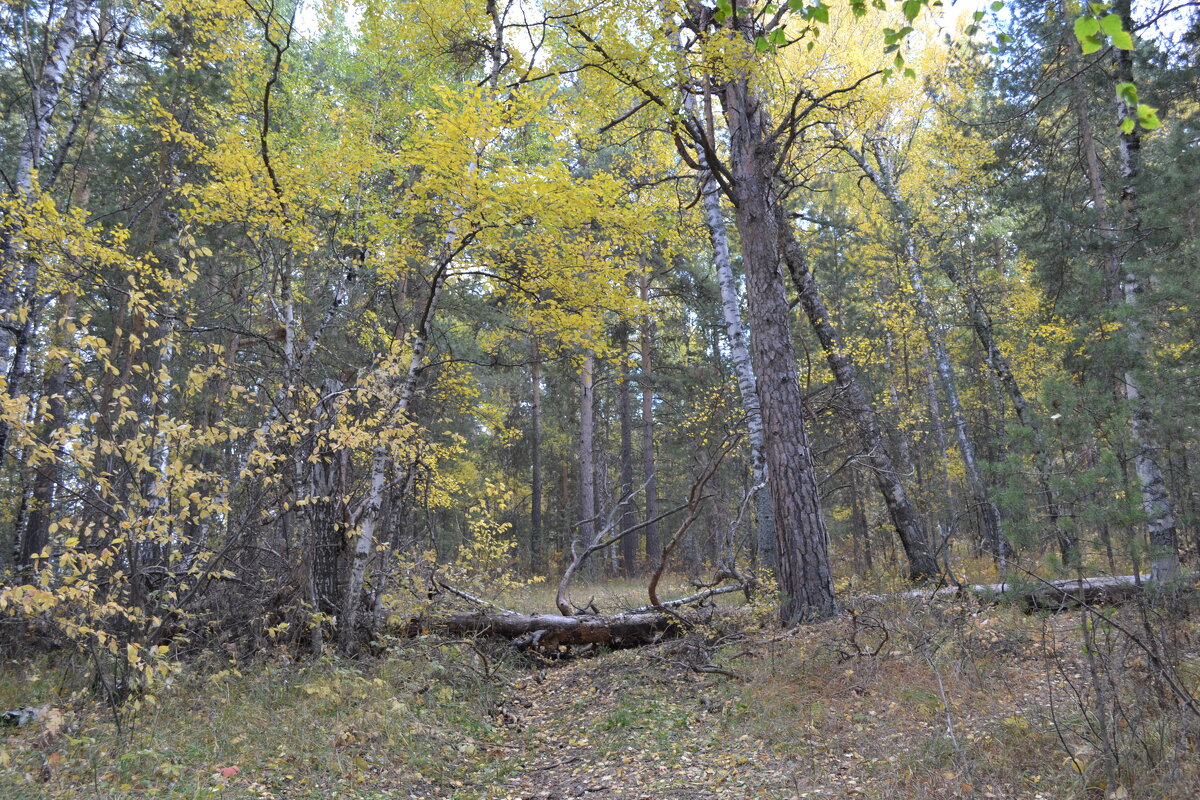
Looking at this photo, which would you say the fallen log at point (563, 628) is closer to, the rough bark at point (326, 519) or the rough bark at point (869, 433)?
the rough bark at point (326, 519)

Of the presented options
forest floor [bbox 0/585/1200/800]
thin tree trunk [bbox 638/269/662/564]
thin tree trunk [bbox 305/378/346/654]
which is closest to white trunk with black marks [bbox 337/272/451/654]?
thin tree trunk [bbox 305/378/346/654]

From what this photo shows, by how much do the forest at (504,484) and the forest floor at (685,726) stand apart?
0.13 feet

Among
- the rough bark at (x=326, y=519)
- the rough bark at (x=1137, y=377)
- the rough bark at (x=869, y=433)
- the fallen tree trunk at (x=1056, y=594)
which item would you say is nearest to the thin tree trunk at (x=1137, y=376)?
the rough bark at (x=1137, y=377)

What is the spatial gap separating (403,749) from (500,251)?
4.84 meters

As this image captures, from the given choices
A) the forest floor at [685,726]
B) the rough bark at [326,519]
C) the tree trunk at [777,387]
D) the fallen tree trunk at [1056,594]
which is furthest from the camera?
the tree trunk at [777,387]

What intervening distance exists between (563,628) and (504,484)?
6.32 ft

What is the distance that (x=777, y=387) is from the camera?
6945 mm

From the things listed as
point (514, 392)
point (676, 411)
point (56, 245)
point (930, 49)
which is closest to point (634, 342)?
point (676, 411)

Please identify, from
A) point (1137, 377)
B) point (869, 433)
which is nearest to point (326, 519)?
point (869, 433)

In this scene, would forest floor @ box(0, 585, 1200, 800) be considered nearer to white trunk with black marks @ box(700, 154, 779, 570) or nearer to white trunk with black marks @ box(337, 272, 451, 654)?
white trunk with black marks @ box(337, 272, 451, 654)

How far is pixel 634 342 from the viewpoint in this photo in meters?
17.5

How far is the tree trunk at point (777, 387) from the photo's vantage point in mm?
6633

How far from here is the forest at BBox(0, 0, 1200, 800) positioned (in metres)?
4.09

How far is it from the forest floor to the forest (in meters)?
0.04
